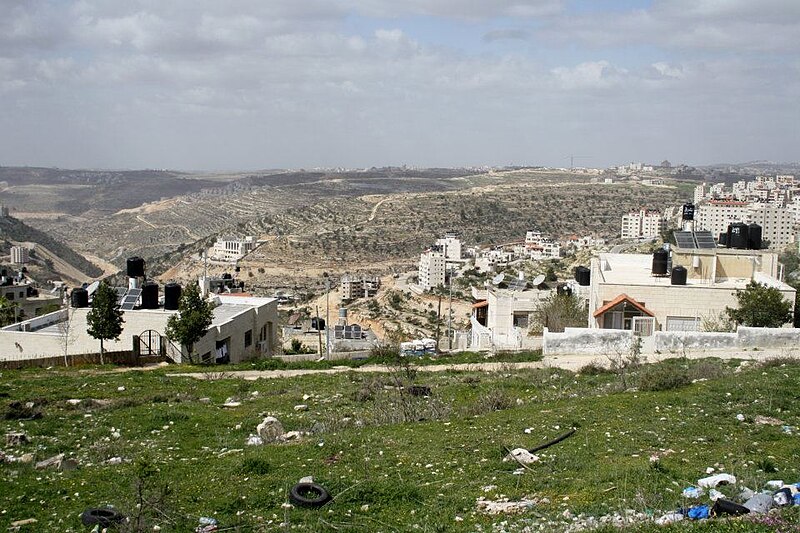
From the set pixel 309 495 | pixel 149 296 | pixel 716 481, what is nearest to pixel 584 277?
pixel 149 296

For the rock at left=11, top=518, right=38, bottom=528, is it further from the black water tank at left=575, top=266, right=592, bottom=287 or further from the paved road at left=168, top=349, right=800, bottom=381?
the black water tank at left=575, top=266, right=592, bottom=287

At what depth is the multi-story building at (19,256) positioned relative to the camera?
3605 inches

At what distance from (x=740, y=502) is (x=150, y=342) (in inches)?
784

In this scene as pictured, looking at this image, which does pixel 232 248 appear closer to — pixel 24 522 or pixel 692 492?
pixel 24 522

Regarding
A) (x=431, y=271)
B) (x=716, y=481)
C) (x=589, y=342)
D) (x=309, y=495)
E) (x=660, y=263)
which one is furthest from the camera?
(x=431, y=271)

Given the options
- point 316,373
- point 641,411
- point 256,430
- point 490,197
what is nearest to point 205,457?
point 256,430

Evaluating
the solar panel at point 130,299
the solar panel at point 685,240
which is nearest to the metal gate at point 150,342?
the solar panel at point 130,299

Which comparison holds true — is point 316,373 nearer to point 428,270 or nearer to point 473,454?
point 473,454

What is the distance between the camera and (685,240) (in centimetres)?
2575

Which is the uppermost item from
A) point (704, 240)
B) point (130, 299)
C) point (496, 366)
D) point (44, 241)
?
point (704, 240)

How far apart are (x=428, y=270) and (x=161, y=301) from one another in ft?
180

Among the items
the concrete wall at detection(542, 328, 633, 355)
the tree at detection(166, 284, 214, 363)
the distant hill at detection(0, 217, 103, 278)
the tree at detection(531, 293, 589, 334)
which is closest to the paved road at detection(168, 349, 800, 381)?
the concrete wall at detection(542, 328, 633, 355)

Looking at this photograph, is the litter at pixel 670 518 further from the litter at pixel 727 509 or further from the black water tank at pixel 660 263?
the black water tank at pixel 660 263

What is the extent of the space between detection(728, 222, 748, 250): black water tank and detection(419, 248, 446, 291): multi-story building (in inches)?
2004
